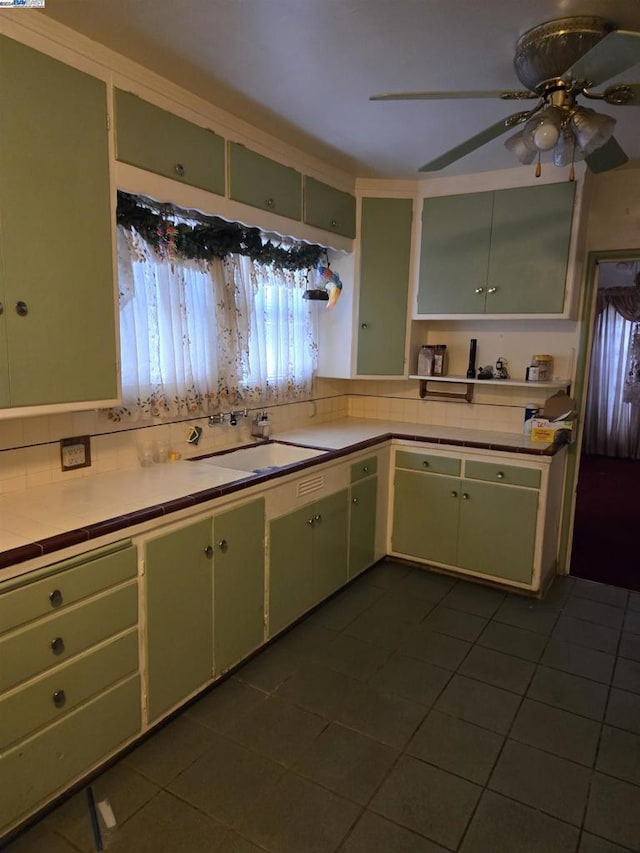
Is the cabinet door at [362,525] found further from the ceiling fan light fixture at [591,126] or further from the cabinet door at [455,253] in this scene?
the ceiling fan light fixture at [591,126]

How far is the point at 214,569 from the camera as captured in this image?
86.3 inches

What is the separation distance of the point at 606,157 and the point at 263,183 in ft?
4.92

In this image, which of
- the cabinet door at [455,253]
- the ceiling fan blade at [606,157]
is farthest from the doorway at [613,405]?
the ceiling fan blade at [606,157]

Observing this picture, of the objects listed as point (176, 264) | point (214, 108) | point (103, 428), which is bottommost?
point (103, 428)

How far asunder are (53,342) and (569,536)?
10.5 ft

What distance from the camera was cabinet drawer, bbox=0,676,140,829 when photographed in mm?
1557

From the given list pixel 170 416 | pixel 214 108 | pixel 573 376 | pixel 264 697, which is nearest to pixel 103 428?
pixel 170 416

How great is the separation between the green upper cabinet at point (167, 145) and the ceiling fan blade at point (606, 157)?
150 cm

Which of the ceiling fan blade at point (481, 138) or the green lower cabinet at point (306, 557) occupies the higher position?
the ceiling fan blade at point (481, 138)

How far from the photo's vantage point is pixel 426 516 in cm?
342

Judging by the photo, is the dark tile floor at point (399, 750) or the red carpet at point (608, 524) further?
the red carpet at point (608, 524)

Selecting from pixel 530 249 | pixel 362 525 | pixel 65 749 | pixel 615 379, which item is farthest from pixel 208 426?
pixel 615 379

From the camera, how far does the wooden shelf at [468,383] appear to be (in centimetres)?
328

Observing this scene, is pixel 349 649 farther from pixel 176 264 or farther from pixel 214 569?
pixel 176 264
